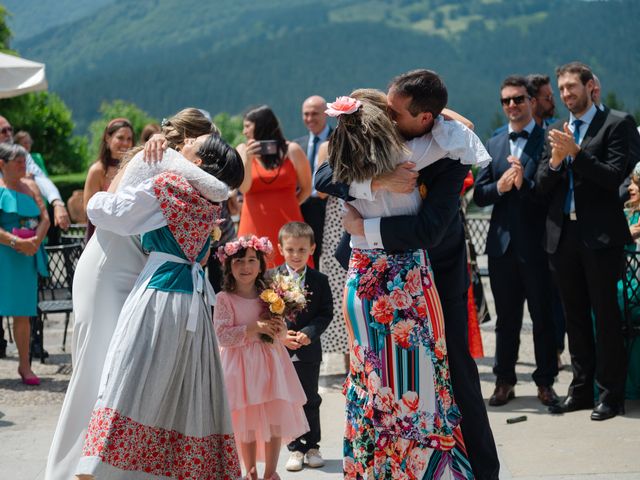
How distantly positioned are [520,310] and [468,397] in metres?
2.38

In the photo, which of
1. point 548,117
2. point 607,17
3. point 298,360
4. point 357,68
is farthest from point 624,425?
point 357,68

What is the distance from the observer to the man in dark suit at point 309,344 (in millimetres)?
5133

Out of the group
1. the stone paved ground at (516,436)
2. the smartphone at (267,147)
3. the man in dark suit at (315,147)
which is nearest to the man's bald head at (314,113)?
the man in dark suit at (315,147)

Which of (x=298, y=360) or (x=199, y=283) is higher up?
(x=199, y=283)

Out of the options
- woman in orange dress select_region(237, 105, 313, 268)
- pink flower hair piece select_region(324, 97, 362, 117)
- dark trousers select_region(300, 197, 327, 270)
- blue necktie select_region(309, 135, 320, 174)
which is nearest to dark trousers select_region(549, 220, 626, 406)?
woman in orange dress select_region(237, 105, 313, 268)

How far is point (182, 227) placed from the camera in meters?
4.14

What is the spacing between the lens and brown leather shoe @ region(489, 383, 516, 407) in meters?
6.30

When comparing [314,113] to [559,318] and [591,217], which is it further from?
[591,217]

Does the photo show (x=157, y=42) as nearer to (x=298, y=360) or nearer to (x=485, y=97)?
(x=485, y=97)

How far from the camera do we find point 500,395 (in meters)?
6.31

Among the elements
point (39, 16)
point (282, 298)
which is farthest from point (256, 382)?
point (39, 16)

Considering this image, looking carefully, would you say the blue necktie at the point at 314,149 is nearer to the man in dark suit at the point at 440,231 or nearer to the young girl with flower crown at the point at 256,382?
the young girl with flower crown at the point at 256,382

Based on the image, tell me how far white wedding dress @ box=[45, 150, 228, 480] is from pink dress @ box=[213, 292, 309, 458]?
2.01ft

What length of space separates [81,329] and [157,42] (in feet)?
316
